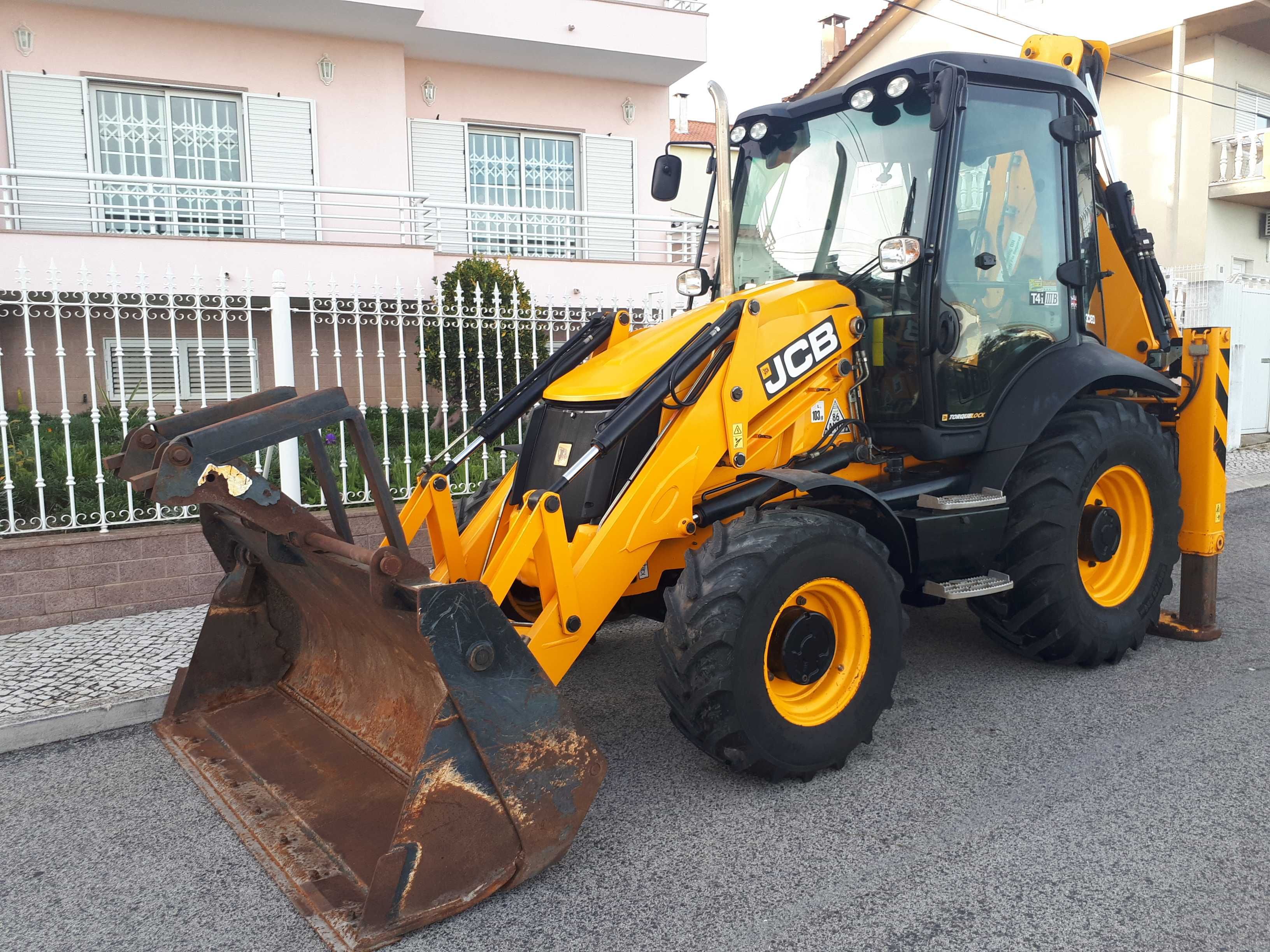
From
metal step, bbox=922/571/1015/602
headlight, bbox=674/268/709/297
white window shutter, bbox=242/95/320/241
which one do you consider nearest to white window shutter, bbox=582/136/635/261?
white window shutter, bbox=242/95/320/241

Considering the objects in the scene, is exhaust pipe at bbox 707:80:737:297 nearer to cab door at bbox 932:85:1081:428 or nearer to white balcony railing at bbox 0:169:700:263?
cab door at bbox 932:85:1081:428

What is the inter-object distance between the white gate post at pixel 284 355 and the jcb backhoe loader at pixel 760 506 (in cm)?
200

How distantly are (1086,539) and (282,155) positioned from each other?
11.1 metres

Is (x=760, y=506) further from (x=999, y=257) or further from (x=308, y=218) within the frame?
(x=308, y=218)

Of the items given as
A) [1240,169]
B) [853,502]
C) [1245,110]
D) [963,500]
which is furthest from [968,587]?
[1245,110]

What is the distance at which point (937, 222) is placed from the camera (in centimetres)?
422

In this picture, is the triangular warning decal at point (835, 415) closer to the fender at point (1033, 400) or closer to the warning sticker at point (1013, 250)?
the fender at point (1033, 400)

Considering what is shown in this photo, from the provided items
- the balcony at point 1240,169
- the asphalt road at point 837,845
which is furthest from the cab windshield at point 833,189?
the balcony at point 1240,169

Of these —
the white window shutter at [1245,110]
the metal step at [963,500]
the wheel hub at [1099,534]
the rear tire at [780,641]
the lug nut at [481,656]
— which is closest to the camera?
the lug nut at [481,656]

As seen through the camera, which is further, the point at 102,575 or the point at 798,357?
the point at 102,575

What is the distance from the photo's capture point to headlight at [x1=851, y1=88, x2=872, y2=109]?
4.30 m

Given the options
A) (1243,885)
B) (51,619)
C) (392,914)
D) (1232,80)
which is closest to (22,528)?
(51,619)

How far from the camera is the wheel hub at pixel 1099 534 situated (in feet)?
15.5

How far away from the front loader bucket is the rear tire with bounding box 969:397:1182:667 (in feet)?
8.28
